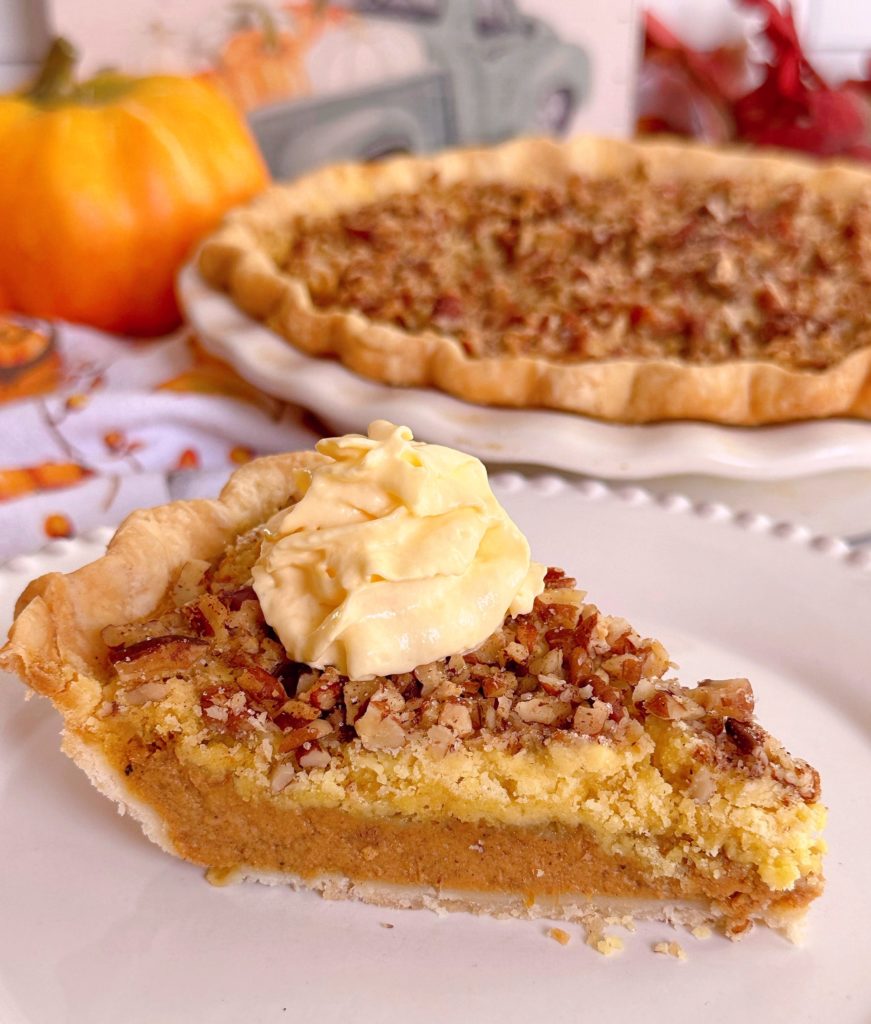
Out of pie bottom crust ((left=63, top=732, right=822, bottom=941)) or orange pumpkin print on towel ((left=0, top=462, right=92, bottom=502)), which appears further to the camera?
orange pumpkin print on towel ((left=0, top=462, right=92, bottom=502))

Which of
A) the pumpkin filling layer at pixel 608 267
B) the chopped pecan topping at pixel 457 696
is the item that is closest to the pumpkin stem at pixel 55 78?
the pumpkin filling layer at pixel 608 267

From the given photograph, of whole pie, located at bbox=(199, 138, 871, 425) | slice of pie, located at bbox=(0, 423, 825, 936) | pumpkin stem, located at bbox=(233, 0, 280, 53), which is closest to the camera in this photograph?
slice of pie, located at bbox=(0, 423, 825, 936)

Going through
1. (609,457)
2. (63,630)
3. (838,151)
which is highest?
(63,630)

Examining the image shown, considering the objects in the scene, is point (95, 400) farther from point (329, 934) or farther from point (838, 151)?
point (838, 151)

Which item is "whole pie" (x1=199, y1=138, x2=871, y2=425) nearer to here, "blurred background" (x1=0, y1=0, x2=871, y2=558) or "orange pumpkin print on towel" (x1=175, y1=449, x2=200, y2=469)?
"blurred background" (x1=0, y1=0, x2=871, y2=558)

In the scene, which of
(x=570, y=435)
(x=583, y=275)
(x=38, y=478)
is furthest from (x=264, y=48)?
(x=570, y=435)

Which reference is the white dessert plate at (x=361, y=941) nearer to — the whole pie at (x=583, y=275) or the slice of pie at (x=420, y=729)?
the slice of pie at (x=420, y=729)


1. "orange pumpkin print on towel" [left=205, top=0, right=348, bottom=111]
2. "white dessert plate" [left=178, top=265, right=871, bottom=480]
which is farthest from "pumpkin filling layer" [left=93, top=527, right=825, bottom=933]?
"orange pumpkin print on towel" [left=205, top=0, right=348, bottom=111]

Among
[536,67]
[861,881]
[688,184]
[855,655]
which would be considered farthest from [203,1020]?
[536,67]
